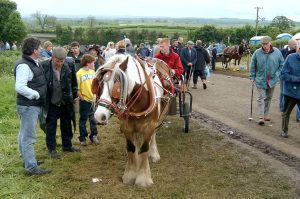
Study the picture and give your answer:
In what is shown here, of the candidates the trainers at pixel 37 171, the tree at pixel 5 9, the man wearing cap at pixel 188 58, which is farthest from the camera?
the tree at pixel 5 9

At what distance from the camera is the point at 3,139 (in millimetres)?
7852

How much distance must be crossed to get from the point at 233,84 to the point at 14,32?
1215 inches

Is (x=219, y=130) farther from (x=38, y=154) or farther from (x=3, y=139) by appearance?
(x=3, y=139)

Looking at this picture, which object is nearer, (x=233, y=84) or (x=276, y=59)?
Answer: (x=276, y=59)

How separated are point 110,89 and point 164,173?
6.19 ft

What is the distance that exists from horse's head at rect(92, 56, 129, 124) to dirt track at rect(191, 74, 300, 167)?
330cm

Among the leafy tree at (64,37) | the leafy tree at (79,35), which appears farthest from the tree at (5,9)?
the leafy tree at (79,35)

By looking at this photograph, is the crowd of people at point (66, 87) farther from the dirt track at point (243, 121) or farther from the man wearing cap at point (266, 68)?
the dirt track at point (243, 121)

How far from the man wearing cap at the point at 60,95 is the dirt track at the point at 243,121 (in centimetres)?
356

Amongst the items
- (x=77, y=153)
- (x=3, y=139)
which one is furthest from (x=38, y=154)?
(x=3, y=139)

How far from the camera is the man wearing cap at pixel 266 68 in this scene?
9.06m

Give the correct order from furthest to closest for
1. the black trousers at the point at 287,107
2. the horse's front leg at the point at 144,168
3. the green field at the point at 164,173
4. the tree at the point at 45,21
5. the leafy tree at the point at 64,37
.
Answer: the tree at the point at 45,21
the leafy tree at the point at 64,37
the black trousers at the point at 287,107
the horse's front leg at the point at 144,168
the green field at the point at 164,173

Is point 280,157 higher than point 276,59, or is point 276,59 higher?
point 276,59

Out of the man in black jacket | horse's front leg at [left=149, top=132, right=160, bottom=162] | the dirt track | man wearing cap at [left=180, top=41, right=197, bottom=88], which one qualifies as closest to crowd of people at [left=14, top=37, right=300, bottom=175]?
the dirt track
